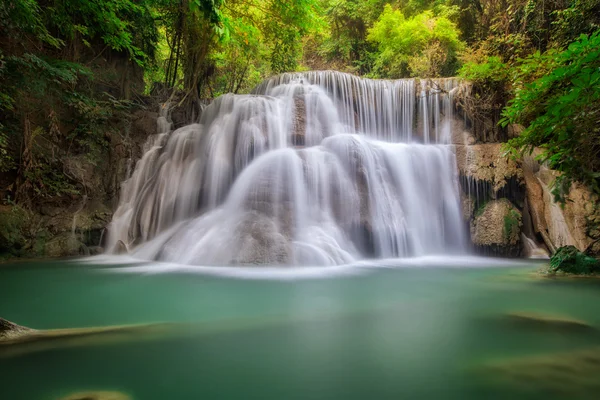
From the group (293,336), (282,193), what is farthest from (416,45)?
(293,336)

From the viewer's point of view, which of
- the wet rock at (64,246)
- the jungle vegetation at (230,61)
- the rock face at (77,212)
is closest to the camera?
the jungle vegetation at (230,61)

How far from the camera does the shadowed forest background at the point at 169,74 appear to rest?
14.3ft

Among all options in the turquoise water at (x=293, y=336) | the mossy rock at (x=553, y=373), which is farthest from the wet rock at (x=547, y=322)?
the mossy rock at (x=553, y=373)

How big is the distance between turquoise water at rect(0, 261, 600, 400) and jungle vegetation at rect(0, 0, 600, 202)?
6.53ft

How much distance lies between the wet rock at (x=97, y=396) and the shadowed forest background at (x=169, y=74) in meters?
2.95

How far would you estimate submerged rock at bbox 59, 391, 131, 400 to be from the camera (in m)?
1.90

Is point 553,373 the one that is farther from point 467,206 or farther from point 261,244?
point 467,206

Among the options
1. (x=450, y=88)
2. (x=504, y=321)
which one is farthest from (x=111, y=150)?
(x=450, y=88)

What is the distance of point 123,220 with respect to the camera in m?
8.73

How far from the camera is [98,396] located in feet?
6.31

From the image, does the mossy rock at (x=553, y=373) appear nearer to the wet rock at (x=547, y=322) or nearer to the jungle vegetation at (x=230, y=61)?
the wet rock at (x=547, y=322)

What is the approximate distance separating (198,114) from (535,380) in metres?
12.2

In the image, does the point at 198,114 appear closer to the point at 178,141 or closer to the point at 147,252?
the point at 178,141

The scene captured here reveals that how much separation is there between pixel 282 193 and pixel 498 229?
5242 millimetres
